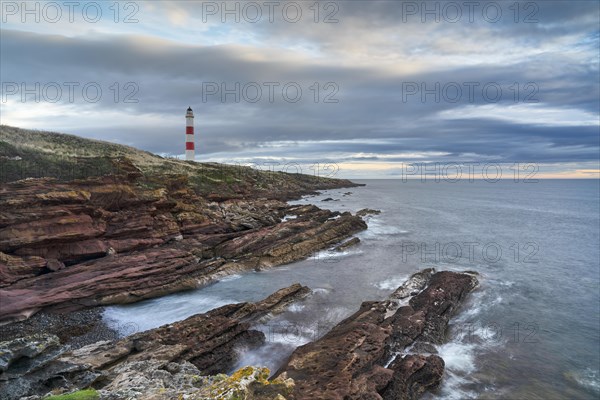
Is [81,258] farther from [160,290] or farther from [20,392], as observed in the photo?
[20,392]

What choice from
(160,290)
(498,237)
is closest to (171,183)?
(160,290)

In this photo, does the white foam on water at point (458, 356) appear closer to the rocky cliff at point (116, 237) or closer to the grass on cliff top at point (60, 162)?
the rocky cliff at point (116, 237)

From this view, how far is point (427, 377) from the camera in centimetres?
1555

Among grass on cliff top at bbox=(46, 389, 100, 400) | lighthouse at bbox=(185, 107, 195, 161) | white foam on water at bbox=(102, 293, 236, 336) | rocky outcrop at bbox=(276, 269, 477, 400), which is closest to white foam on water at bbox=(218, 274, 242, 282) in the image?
white foam on water at bbox=(102, 293, 236, 336)

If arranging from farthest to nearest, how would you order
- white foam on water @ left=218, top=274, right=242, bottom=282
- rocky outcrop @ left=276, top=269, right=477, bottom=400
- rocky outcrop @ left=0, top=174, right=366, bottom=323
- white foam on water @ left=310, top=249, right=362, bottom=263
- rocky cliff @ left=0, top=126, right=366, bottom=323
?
white foam on water @ left=310, top=249, right=362, bottom=263
white foam on water @ left=218, top=274, right=242, bottom=282
rocky cliff @ left=0, top=126, right=366, bottom=323
rocky outcrop @ left=0, top=174, right=366, bottom=323
rocky outcrop @ left=276, top=269, right=477, bottom=400

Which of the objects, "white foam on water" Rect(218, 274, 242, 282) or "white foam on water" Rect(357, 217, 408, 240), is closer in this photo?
"white foam on water" Rect(218, 274, 242, 282)

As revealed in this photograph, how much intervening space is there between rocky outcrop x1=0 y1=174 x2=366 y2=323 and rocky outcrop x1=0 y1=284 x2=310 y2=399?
9.83 m

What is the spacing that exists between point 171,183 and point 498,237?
160 feet

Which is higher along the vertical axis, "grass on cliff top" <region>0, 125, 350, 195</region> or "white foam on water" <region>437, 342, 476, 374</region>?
"grass on cliff top" <region>0, 125, 350, 195</region>

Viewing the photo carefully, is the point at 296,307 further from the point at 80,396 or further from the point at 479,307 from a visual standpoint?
the point at 80,396

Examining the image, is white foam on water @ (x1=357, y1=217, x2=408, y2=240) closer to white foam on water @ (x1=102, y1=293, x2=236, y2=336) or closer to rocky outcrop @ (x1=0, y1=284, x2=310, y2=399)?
white foam on water @ (x1=102, y1=293, x2=236, y2=336)

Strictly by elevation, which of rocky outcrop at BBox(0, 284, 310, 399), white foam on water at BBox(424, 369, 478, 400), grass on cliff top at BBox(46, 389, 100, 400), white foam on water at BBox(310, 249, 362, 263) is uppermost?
grass on cliff top at BBox(46, 389, 100, 400)

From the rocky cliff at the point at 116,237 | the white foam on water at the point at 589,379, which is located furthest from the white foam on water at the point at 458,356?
the rocky cliff at the point at 116,237

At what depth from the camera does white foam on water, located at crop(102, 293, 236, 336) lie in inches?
845
